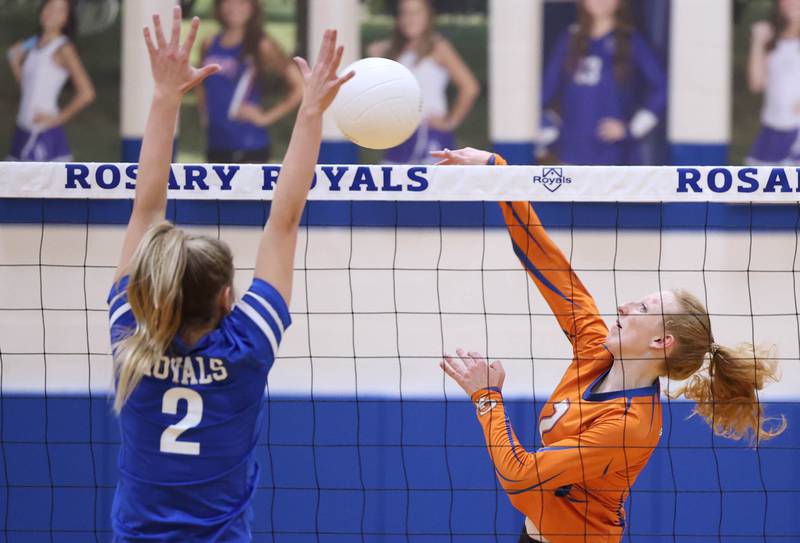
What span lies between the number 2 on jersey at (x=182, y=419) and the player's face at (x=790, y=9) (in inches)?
209

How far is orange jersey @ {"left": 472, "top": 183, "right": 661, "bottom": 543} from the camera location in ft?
10.1

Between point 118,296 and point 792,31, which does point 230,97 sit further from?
point 118,296

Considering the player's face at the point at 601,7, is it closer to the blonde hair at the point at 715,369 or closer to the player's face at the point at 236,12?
the player's face at the point at 236,12

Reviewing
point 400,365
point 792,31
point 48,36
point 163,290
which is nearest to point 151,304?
point 163,290

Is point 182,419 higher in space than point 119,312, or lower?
lower

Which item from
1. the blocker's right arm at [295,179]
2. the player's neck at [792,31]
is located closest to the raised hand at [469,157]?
the blocker's right arm at [295,179]

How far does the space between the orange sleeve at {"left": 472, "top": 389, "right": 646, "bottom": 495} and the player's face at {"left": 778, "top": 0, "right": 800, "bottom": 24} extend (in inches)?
160

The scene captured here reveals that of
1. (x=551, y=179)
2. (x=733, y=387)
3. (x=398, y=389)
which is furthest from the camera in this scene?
(x=398, y=389)

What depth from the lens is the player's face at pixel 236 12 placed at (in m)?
6.36

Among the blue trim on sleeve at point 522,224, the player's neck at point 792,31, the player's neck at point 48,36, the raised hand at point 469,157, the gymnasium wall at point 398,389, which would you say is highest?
the player's neck at point 792,31

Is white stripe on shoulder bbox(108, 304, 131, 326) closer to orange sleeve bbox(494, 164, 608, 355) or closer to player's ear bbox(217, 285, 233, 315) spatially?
player's ear bbox(217, 285, 233, 315)

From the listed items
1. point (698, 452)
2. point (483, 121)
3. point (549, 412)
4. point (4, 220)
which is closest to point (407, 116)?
point (549, 412)

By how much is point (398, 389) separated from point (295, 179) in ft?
13.2

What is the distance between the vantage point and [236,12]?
6.38m
